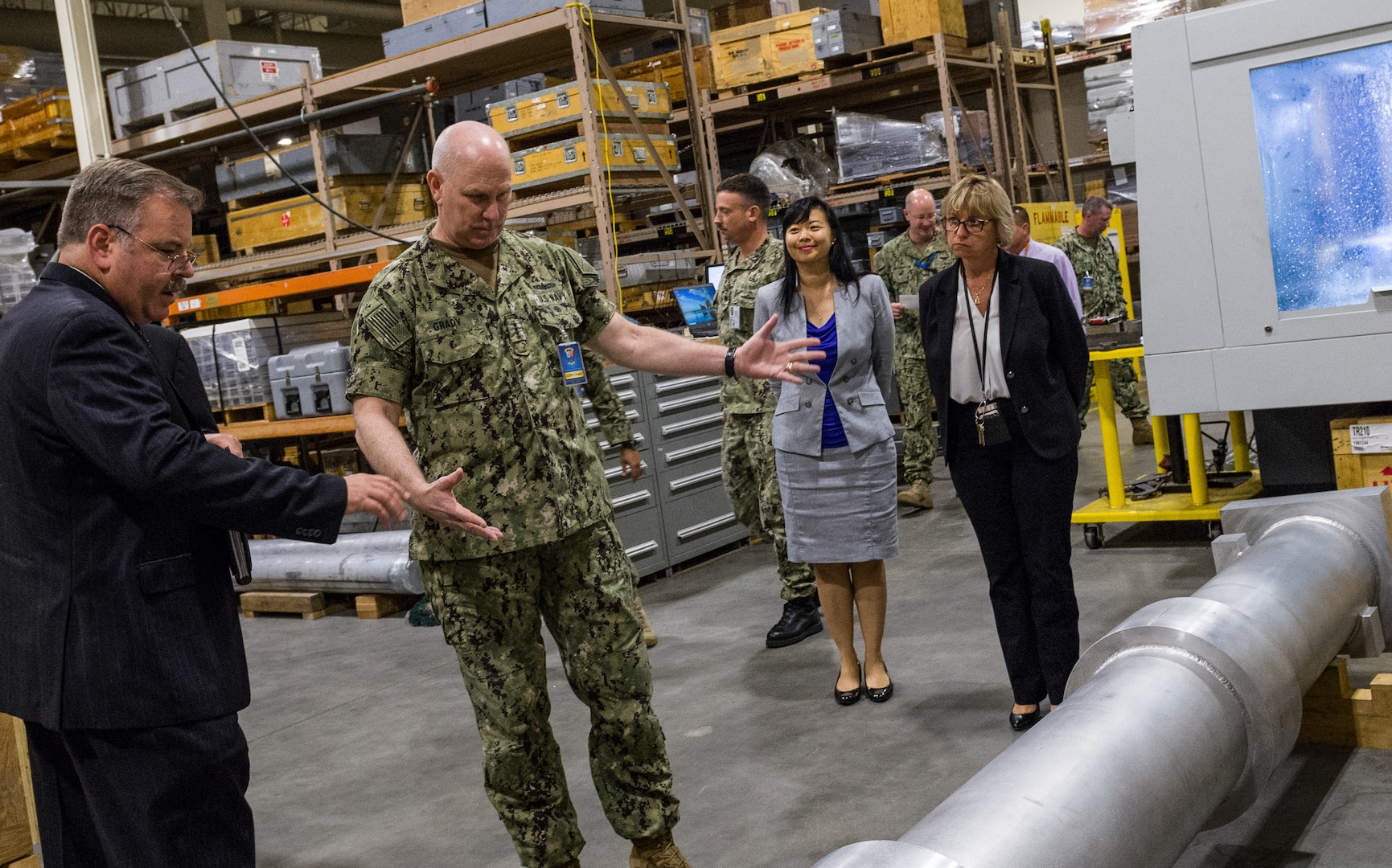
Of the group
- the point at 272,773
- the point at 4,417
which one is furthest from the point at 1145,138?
the point at 272,773

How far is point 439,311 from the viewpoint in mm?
2711

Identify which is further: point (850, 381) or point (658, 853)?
A: point (850, 381)

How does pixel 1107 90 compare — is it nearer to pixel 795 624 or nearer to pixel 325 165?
pixel 325 165

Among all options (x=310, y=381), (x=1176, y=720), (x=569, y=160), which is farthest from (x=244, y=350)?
(x=1176, y=720)

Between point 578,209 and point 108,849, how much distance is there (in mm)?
6613

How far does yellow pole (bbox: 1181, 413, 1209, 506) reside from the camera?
548 cm

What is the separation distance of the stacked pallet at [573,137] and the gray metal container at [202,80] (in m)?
1.99

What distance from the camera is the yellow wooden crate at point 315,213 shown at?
25.9ft

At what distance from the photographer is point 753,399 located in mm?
4984

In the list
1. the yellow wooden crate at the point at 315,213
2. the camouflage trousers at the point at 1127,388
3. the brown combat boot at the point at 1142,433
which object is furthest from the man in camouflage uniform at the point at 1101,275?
the yellow wooden crate at the point at 315,213

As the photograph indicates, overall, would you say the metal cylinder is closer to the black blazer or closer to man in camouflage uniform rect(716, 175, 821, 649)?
man in camouflage uniform rect(716, 175, 821, 649)

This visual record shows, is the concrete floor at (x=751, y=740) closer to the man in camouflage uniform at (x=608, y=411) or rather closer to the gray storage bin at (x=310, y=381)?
the man in camouflage uniform at (x=608, y=411)

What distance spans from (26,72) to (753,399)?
8199 mm

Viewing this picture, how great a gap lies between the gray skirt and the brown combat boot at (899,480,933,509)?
342 centimetres
